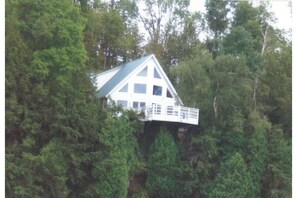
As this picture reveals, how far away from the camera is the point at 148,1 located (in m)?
5.96

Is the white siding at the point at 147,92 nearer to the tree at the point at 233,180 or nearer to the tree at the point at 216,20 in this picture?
the tree at the point at 216,20

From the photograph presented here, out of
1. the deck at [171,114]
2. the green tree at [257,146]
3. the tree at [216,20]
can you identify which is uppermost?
the tree at [216,20]

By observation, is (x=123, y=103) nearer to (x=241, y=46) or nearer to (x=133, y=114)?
(x=133, y=114)

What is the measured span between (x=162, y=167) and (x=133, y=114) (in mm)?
786

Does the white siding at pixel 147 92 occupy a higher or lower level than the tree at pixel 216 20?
lower

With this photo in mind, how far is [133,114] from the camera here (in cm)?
666

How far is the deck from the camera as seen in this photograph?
6695mm

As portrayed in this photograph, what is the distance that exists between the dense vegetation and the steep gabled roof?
0.39 feet

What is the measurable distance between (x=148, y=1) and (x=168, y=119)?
1.61 meters

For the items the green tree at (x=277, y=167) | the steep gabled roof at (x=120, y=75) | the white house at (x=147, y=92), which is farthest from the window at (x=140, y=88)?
the green tree at (x=277, y=167)

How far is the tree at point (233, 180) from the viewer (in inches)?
251

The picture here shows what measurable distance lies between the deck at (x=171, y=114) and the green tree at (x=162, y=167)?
0.27 m

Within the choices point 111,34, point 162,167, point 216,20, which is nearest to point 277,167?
point 162,167

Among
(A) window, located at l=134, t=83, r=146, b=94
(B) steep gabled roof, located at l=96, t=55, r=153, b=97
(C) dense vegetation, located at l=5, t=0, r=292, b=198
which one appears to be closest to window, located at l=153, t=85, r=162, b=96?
(A) window, located at l=134, t=83, r=146, b=94
